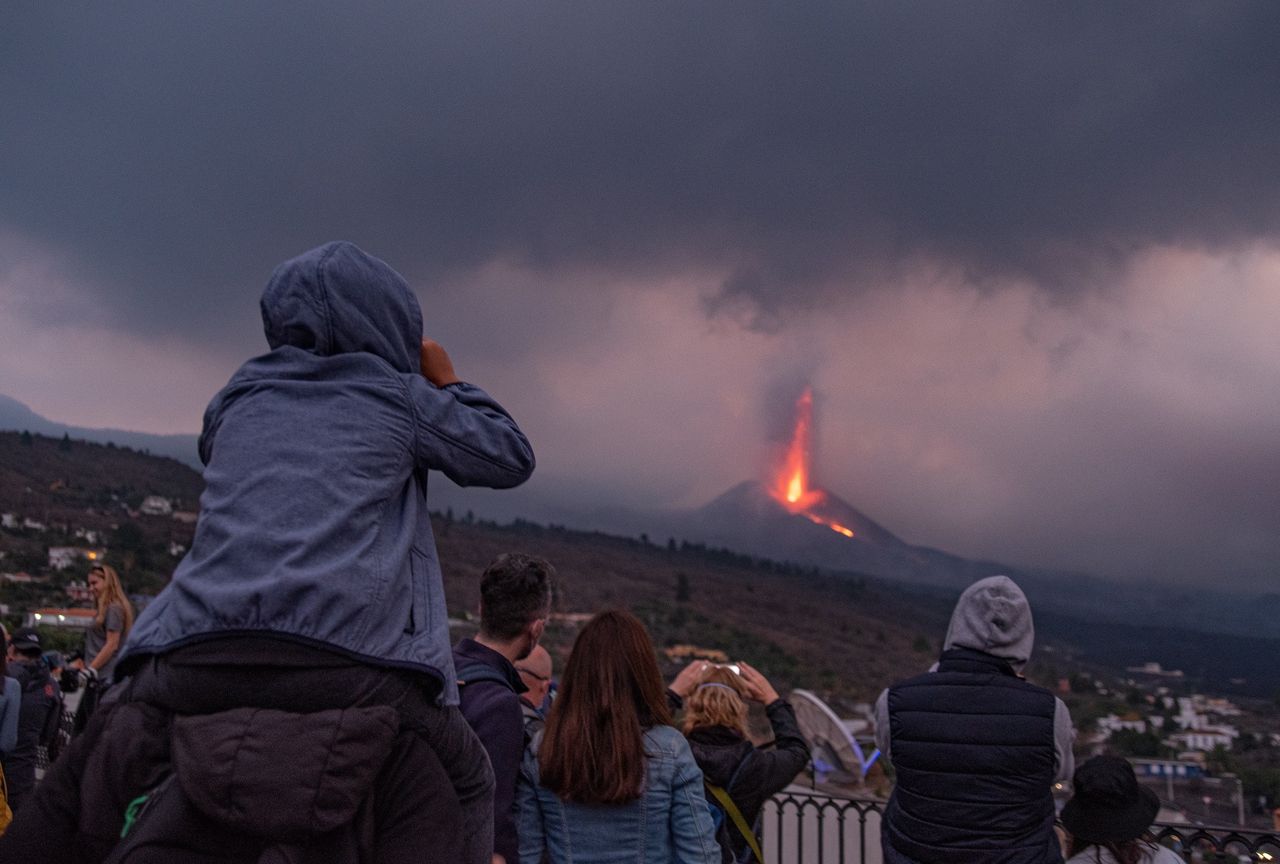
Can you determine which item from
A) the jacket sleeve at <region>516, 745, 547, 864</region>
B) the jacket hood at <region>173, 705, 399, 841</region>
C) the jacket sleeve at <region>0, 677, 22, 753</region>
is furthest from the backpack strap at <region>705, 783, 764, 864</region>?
the jacket sleeve at <region>0, 677, 22, 753</region>

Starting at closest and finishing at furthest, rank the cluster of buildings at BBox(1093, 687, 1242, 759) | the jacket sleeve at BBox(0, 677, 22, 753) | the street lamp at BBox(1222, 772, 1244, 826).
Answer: the jacket sleeve at BBox(0, 677, 22, 753) < the street lamp at BBox(1222, 772, 1244, 826) < the cluster of buildings at BBox(1093, 687, 1242, 759)

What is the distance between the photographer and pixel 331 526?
5.43 ft

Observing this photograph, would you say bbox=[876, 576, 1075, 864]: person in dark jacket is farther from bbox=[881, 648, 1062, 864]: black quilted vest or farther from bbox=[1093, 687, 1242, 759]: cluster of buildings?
bbox=[1093, 687, 1242, 759]: cluster of buildings

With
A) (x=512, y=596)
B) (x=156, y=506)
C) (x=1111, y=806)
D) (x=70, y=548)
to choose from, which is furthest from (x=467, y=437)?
(x=156, y=506)

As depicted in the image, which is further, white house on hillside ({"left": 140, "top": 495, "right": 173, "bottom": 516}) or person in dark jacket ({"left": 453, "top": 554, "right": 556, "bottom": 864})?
white house on hillside ({"left": 140, "top": 495, "right": 173, "bottom": 516})

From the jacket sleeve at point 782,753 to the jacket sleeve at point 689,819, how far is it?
58 centimetres

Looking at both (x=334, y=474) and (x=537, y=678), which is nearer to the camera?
(x=334, y=474)

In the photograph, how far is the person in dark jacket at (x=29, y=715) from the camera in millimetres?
5547

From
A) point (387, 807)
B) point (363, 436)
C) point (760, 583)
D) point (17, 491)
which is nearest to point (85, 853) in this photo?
point (387, 807)

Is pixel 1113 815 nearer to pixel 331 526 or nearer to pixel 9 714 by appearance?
pixel 331 526

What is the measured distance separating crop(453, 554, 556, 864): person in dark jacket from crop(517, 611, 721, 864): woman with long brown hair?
112mm

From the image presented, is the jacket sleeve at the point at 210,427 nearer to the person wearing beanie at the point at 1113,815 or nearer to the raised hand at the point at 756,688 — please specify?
the raised hand at the point at 756,688

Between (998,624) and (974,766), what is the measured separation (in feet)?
1.78

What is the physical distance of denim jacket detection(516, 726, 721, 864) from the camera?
3090mm
